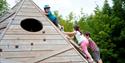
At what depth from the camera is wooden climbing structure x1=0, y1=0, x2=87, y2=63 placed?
35.9ft

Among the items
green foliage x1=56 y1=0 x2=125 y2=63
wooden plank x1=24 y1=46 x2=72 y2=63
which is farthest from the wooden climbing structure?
green foliage x1=56 y1=0 x2=125 y2=63

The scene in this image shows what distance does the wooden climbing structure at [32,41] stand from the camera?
11.0 m

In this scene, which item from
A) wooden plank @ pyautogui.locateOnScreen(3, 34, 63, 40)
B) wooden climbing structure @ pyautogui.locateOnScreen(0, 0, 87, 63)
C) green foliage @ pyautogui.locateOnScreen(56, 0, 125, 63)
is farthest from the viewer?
green foliage @ pyautogui.locateOnScreen(56, 0, 125, 63)

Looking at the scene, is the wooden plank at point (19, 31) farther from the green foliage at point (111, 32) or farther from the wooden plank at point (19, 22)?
the green foliage at point (111, 32)

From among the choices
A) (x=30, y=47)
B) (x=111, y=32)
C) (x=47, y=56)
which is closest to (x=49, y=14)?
(x=30, y=47)

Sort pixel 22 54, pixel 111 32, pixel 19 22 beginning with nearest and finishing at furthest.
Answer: pixel 22 54 → pixel 19 22 → pixel 111 32

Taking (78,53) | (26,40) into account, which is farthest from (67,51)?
(26,40)

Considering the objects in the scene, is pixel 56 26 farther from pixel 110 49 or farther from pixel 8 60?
pixel 110 49

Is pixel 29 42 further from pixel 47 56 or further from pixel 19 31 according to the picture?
pixel 47 56

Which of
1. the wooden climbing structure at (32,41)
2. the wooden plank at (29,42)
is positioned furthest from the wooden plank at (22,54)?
the wooden plank at (29,42)

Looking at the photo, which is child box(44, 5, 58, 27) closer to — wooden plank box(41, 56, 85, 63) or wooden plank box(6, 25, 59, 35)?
wooden plank box(6, 25, 59, 35)

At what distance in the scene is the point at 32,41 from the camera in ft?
36.8

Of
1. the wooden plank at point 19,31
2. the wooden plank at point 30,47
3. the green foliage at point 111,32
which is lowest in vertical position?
the green foliage at point 111,32

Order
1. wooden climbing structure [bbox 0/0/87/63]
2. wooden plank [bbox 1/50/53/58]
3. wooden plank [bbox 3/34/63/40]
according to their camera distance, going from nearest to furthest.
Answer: wooden plank [bbox 1/50/53/58] < wooden climbing structure [bbox 0/0/87/63] < wooden plank [bbox 3/34/63/40]
